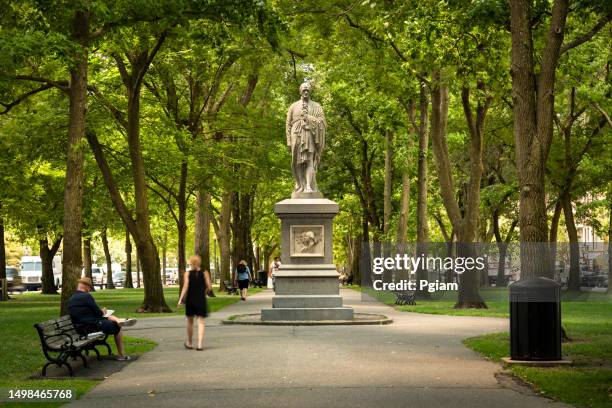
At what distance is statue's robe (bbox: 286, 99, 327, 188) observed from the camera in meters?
25.1

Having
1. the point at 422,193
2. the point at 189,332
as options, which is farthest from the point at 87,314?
the point at 422,193

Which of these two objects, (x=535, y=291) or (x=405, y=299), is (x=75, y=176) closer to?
(x=535, y=291)

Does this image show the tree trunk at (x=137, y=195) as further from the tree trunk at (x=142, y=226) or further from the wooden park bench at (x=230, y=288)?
the wooden park bench at (x=230, y=288)

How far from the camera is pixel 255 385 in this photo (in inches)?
481

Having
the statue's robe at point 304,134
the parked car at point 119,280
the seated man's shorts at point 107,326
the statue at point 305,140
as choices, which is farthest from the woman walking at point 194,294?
the parked car at point 119,280

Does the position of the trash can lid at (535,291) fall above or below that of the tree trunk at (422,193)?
below

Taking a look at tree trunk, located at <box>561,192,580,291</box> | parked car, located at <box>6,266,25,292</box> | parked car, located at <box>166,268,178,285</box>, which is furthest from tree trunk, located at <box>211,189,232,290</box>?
parked car, located at <box>166,268,178,285</box>

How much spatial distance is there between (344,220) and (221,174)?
35865 millimetres

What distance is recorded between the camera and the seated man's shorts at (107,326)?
1481 centimetres

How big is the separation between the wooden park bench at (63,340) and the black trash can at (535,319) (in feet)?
19.2

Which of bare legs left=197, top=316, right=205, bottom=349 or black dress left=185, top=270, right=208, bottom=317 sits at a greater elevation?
black dress left=185, top=270, right=208, bottom=317

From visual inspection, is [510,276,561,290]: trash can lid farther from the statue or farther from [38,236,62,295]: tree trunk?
[38,236,62,295]: tree trunk

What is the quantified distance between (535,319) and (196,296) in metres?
6.28

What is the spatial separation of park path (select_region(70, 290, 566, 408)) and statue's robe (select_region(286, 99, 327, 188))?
5.66 meters
